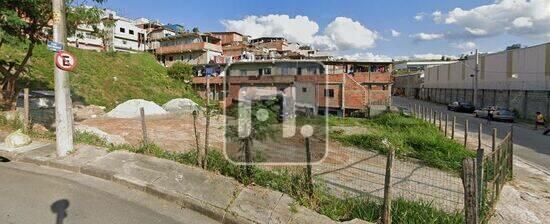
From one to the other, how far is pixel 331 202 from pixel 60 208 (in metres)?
4.15

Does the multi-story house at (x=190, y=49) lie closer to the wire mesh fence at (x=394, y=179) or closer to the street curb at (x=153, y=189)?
the wire mesh fence at (x=394, y=179)

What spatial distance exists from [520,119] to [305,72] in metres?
22.6

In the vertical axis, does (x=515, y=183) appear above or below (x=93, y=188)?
below

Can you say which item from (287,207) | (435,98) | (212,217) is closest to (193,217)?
(212,217)

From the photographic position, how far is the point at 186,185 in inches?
232

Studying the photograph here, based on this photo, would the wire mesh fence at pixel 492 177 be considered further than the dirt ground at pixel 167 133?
No

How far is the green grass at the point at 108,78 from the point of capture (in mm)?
24694

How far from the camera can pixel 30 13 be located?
35.6ft

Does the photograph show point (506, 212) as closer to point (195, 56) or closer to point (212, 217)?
point (212, 217)

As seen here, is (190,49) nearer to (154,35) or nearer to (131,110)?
(154,35)

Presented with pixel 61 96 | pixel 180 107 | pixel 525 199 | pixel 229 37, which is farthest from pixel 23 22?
pixel 229 37

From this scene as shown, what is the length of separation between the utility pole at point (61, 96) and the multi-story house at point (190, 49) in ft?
124

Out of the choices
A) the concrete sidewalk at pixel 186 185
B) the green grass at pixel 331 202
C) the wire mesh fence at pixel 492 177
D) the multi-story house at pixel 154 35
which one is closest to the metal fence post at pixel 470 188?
the green grass at pixel 331 202

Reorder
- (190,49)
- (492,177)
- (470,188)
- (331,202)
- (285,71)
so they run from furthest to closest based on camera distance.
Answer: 1. (190,49)
2. (285,71)
3. (492,177)
4. (331,202)
5. (470,188)
